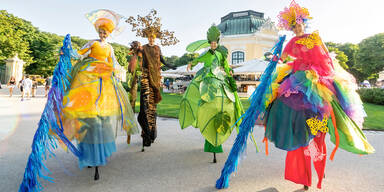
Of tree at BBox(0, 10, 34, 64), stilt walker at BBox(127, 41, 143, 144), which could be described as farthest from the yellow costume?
A: tree at BBox(0, 10, 34, 64)

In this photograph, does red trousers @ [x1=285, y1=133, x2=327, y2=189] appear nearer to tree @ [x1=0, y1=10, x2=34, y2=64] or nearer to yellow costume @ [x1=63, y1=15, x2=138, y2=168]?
yellow costume @ [x1=63, y1=15, x2=138, y2=168]

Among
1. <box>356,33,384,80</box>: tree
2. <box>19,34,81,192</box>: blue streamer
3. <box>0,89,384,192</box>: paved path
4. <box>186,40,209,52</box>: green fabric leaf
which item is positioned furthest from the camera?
<box>356,33,384,80</box>: tree

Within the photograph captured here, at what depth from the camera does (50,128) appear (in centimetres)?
257

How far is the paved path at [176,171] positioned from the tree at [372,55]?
41.4 m

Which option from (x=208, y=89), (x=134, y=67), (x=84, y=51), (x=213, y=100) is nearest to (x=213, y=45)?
(x=208, y=89)

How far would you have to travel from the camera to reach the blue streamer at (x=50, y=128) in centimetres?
235

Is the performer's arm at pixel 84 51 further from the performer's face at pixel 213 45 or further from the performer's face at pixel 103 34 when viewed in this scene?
the performer's face at pixel 213 45

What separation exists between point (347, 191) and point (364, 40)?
4789 centimetres

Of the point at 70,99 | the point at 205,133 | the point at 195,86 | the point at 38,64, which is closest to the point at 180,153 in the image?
the point at 205,133

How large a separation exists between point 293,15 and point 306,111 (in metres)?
1.40

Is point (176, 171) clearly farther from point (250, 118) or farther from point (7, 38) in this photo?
point (7, 38)

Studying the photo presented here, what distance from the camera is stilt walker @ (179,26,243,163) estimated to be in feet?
11.7

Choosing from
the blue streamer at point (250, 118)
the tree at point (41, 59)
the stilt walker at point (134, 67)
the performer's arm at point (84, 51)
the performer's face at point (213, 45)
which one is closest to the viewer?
the blue streamer at point (250, 118)

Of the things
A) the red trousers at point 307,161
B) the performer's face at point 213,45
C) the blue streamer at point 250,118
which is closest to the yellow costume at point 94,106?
the blue streamer at point 250,118
